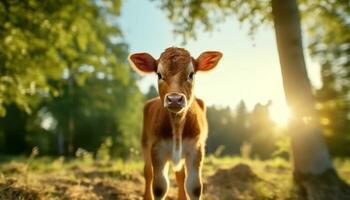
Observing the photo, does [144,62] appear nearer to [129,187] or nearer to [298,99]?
[129,187]

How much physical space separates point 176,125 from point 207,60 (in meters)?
0.99

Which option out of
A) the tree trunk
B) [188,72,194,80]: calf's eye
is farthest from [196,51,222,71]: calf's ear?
the tree trunk

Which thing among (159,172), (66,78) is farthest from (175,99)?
(66,78)

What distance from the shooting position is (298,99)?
908 cm

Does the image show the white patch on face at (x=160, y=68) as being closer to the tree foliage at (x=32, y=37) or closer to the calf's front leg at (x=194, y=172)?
the calf's front leg at (x=194, y=172)

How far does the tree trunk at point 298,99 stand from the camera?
29.2 feet

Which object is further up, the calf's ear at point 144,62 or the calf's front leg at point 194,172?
the calf's ear at point 144,62

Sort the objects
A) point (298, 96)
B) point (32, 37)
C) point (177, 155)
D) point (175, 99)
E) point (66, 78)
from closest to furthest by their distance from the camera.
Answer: point (175, 99) → point (177, 155) → point (298, 96) → point (32, 37) → point (66, 78)

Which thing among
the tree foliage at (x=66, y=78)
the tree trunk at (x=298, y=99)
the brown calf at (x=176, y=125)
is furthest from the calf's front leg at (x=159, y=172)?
the tree foliage at (x=66, y=78)

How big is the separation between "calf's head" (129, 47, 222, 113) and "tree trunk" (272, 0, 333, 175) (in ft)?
9.65

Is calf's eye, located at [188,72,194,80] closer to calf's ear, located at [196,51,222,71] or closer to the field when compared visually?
calf's ear, located at [196,51,222,71]

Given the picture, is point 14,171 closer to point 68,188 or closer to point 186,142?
point 68,188

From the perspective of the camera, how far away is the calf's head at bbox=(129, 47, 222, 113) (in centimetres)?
543

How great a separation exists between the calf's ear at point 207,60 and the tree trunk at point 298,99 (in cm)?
293
